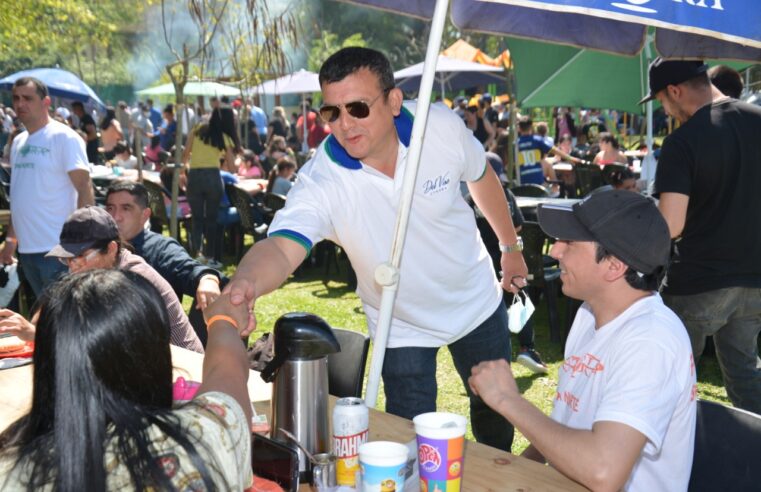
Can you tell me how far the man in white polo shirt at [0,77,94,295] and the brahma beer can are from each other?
433 cm

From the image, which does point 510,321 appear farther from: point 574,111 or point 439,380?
point 574,111

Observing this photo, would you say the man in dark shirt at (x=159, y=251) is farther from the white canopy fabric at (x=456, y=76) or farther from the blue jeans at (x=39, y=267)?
the white canopy fabric at (x=456, y=76)

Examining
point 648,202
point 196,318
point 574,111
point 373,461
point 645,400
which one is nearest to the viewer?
point 373,461

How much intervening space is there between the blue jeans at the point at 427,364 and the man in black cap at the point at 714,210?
1.07 meters

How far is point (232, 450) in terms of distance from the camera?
173cm

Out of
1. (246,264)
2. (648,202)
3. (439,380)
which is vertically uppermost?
(648,202)

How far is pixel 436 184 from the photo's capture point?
3244mm

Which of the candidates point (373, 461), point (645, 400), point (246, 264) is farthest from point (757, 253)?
point (373, 461)

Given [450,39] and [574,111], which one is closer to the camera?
[574,111]

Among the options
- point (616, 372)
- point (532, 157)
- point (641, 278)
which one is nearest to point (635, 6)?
point (641, 278)

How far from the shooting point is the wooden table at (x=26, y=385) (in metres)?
3.02

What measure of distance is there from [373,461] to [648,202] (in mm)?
1086

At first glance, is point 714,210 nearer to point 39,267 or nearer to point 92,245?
point 92,245

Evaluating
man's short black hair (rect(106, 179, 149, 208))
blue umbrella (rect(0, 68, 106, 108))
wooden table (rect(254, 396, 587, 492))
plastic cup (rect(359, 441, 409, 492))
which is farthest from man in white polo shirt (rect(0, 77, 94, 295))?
blue umbrella (rect(0, 68, 106, 108))
